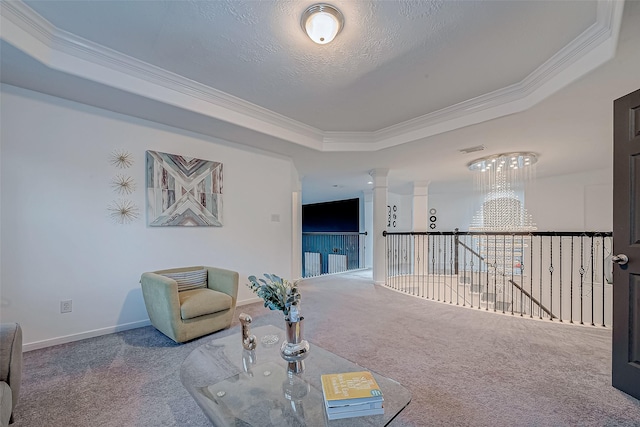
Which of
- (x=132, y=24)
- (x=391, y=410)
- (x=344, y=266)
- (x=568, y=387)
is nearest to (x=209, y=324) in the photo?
(x=391, y=410)

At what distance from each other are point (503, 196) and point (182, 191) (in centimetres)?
519

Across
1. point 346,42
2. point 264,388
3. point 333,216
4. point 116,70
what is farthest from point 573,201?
point 116,70

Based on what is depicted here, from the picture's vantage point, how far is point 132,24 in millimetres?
2029

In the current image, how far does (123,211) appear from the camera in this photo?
303cm

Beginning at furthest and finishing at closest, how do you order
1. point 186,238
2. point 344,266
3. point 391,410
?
point 344,266
point 186,238
point 391,410

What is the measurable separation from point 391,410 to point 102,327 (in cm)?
310

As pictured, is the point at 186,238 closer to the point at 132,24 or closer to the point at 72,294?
the point at 72,294

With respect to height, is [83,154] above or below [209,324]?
above

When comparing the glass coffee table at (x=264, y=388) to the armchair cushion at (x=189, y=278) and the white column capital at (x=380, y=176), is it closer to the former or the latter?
the armchair cushion at (x=189, y=278)

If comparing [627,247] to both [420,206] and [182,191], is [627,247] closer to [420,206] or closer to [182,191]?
[182,191]

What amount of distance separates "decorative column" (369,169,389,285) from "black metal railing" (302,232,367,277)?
2162mm

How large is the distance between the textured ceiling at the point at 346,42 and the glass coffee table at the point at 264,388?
7.72 ft

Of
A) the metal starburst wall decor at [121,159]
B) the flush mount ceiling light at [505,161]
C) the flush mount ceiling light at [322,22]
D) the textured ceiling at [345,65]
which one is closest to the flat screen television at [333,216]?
the flush mount ceiling light at [505,161]

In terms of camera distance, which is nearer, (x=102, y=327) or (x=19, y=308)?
(x=19, y=308)
